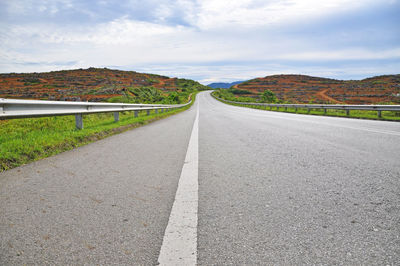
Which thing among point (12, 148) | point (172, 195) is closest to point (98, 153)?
point (12, 148)

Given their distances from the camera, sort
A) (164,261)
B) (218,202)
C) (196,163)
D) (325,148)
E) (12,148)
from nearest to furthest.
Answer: (164,261) → (218,202) → (196,163) → (12,148) → (325,148)

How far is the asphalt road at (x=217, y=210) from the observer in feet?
5.10

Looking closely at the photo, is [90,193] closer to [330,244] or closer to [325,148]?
[330,244]

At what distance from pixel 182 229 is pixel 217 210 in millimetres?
438

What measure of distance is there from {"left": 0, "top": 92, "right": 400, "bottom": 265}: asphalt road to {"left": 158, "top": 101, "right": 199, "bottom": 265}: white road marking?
53 mm

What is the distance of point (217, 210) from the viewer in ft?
7.17

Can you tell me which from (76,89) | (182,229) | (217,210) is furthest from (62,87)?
(182,229)

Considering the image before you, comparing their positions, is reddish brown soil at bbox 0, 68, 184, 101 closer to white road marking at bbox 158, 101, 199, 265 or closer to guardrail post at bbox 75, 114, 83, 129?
guardrail post at bbox 75, 114, 83, 129

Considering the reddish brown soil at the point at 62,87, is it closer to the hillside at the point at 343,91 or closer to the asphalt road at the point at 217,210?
the asphalt road at the point at 217,210

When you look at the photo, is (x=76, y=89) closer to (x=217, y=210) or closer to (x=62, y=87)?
(x=62, y=87)

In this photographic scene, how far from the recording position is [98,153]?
4738 millimetres

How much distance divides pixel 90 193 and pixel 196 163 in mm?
1737

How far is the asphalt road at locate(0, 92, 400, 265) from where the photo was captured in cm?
155

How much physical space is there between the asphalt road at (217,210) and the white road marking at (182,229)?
0.05 m
